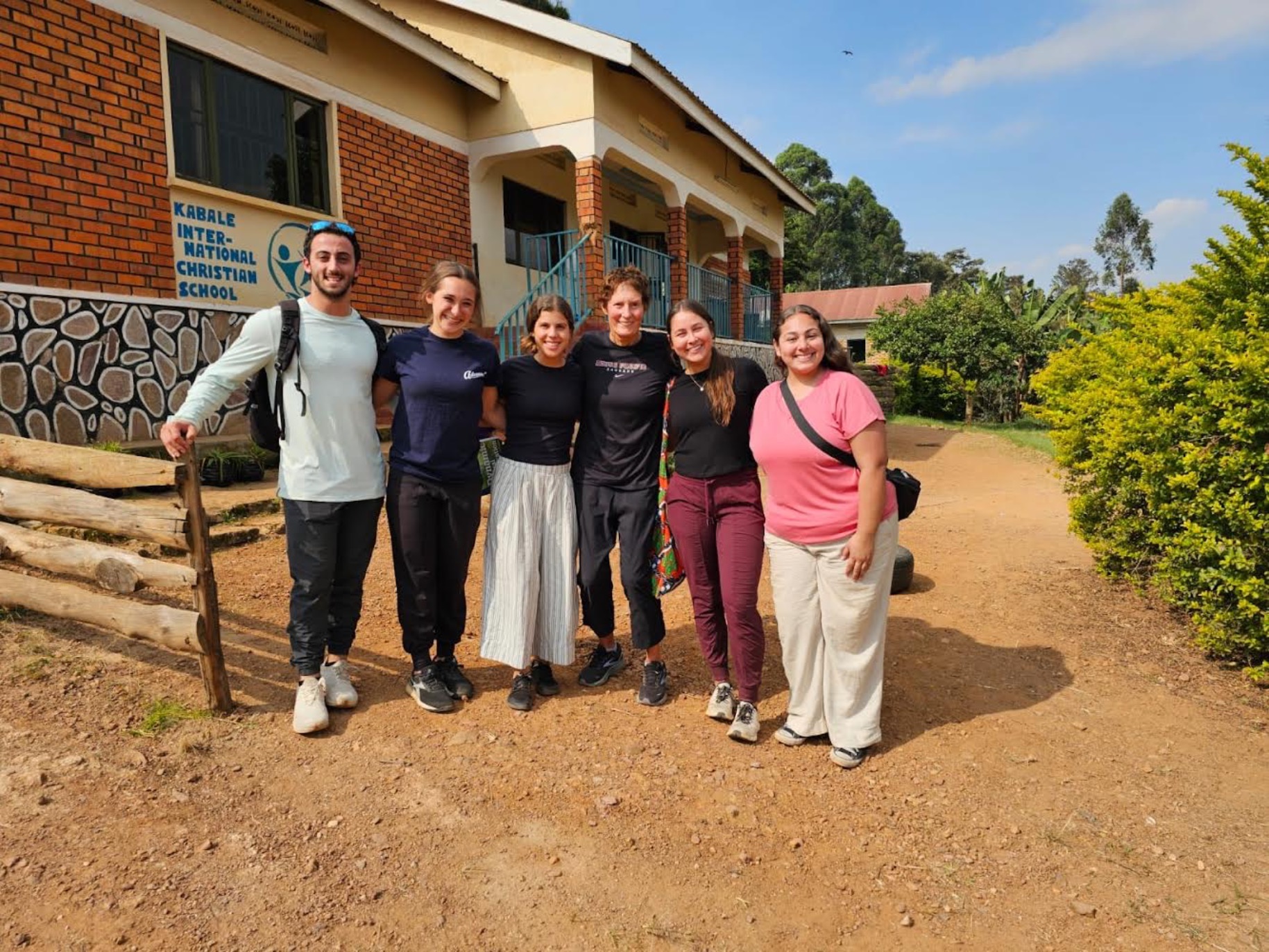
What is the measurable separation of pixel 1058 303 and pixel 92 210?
72.9 feet

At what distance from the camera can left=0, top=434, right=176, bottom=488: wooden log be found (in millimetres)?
3072

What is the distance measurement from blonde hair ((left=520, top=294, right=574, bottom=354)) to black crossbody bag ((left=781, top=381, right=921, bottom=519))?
37.8 inches

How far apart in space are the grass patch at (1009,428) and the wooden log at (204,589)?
1414 centimetres

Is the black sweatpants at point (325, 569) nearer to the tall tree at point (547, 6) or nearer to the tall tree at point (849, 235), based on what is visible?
the tall tree at point (547, 6)

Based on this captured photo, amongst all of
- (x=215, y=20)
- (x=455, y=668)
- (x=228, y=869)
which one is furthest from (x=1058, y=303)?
(x=228, y=869)

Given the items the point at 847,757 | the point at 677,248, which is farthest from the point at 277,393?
the point at 677,248

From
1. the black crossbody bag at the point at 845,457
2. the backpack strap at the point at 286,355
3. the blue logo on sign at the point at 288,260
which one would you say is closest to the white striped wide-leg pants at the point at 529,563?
the backpack strap at the point at 286,355

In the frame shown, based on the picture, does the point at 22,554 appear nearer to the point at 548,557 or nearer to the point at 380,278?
the point at 548,557

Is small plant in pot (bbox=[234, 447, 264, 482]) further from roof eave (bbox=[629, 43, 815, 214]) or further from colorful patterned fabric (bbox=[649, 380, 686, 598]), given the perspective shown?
roof eave (bbox=[629, 43, 815, 214])

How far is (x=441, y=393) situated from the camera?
3111mm

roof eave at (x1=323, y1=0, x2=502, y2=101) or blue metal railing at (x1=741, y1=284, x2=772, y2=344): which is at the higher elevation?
roof eave at (x1=323, y1=0, x2=502, y2=101)

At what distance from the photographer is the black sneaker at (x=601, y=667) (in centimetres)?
371

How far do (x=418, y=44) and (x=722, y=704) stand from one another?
331 inches

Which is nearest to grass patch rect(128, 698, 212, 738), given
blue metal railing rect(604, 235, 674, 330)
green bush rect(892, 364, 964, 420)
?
blue metal railing rect(604, 235, 674, 330)
